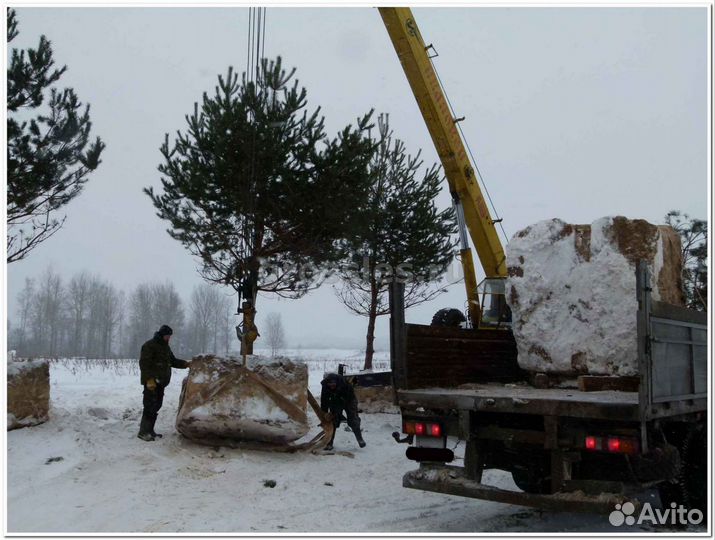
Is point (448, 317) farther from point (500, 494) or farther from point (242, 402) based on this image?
point (500, 494)

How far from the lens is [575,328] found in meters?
6.47

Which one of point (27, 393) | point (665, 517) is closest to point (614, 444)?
point (665, 517)

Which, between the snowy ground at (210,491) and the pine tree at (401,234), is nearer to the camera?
the snowy ground at (210,491)

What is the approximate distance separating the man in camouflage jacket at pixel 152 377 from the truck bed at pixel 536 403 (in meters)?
4.04

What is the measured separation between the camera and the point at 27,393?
8.22 metres

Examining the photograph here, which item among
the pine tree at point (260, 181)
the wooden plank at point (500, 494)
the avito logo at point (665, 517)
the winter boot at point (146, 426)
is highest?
the pine tree at point (260, 181)

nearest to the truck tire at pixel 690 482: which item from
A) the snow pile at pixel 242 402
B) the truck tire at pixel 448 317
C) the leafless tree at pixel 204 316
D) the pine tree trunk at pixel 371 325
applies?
the snow pile at pixel 242 402

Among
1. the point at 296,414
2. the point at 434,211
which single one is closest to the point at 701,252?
the point at 434,211

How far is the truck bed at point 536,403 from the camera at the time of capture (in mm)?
4406

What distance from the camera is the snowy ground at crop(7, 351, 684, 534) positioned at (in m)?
5.40

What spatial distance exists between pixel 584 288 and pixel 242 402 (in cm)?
431

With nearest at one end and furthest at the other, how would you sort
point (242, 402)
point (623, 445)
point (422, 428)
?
point (623, 445) < point (422, 428) < point (242, 402)

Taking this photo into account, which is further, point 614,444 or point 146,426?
point 146,426

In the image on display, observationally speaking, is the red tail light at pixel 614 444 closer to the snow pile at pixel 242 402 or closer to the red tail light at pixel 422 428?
the red tail light at pixel 422 428
